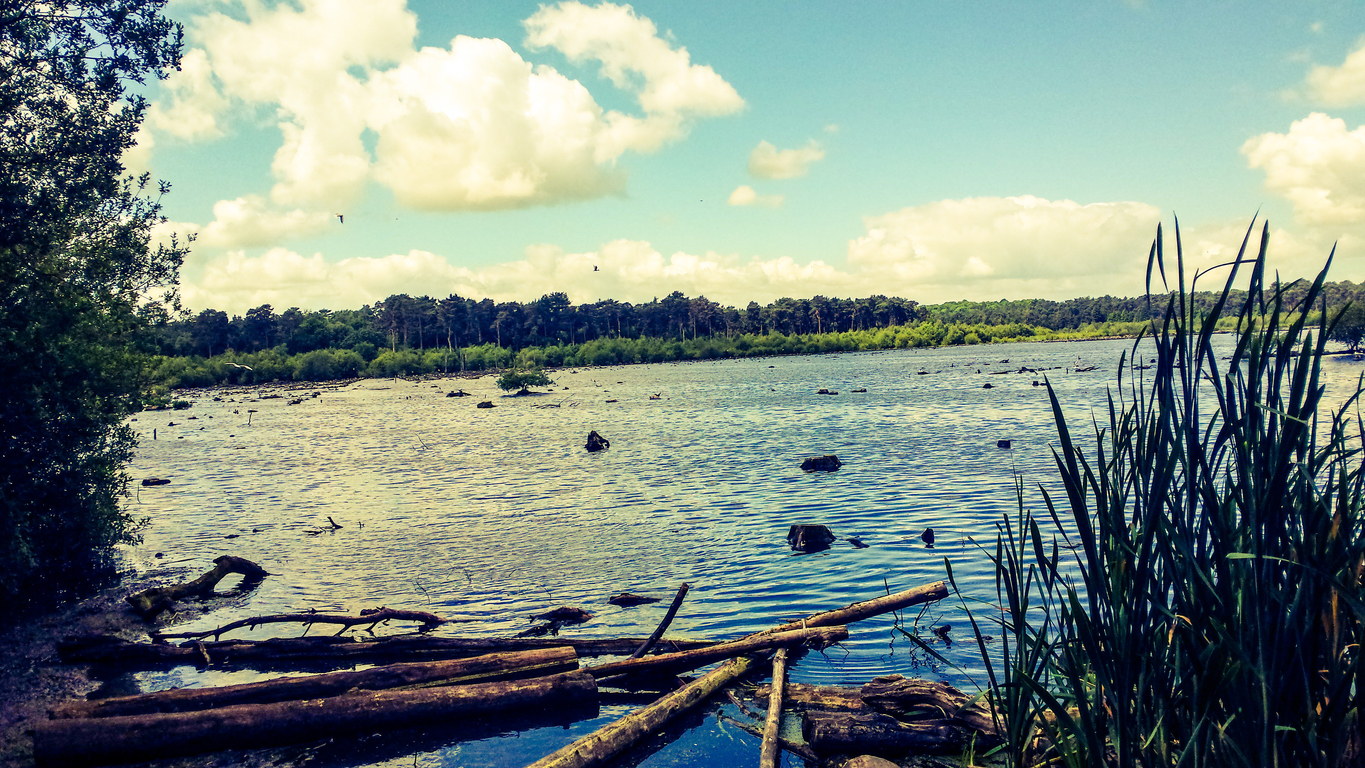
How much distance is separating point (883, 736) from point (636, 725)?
2.32m

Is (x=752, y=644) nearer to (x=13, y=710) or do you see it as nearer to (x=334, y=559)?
(x=13, y=710)

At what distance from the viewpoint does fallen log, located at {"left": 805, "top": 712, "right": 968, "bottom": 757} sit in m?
6.95

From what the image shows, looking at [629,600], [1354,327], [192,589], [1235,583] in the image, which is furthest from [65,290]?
[1354,327]

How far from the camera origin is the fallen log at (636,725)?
21.8 ft

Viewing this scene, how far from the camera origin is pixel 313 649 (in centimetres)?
1001

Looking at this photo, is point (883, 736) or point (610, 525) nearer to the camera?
point (883, 736)

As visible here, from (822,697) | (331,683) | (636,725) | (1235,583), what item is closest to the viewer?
(1235,583)

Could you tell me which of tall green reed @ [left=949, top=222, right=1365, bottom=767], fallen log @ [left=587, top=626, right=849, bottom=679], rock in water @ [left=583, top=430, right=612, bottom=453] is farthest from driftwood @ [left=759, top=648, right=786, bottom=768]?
rock in water @ [left=583, top=430, right=612, bottom=453]

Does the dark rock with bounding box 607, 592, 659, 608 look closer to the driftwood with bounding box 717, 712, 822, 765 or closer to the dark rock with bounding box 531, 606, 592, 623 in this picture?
the dark rock with bounding box 531, 606, 592, 623

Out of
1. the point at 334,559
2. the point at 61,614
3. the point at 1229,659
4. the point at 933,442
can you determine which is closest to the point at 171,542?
the point at 334,559

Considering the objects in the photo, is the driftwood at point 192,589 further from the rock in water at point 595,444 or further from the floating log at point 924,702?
the rock in water at point 595,444

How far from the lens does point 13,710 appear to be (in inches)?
339

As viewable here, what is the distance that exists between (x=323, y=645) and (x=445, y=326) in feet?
645

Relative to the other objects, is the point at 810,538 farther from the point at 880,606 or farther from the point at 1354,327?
the point at 1354,327
